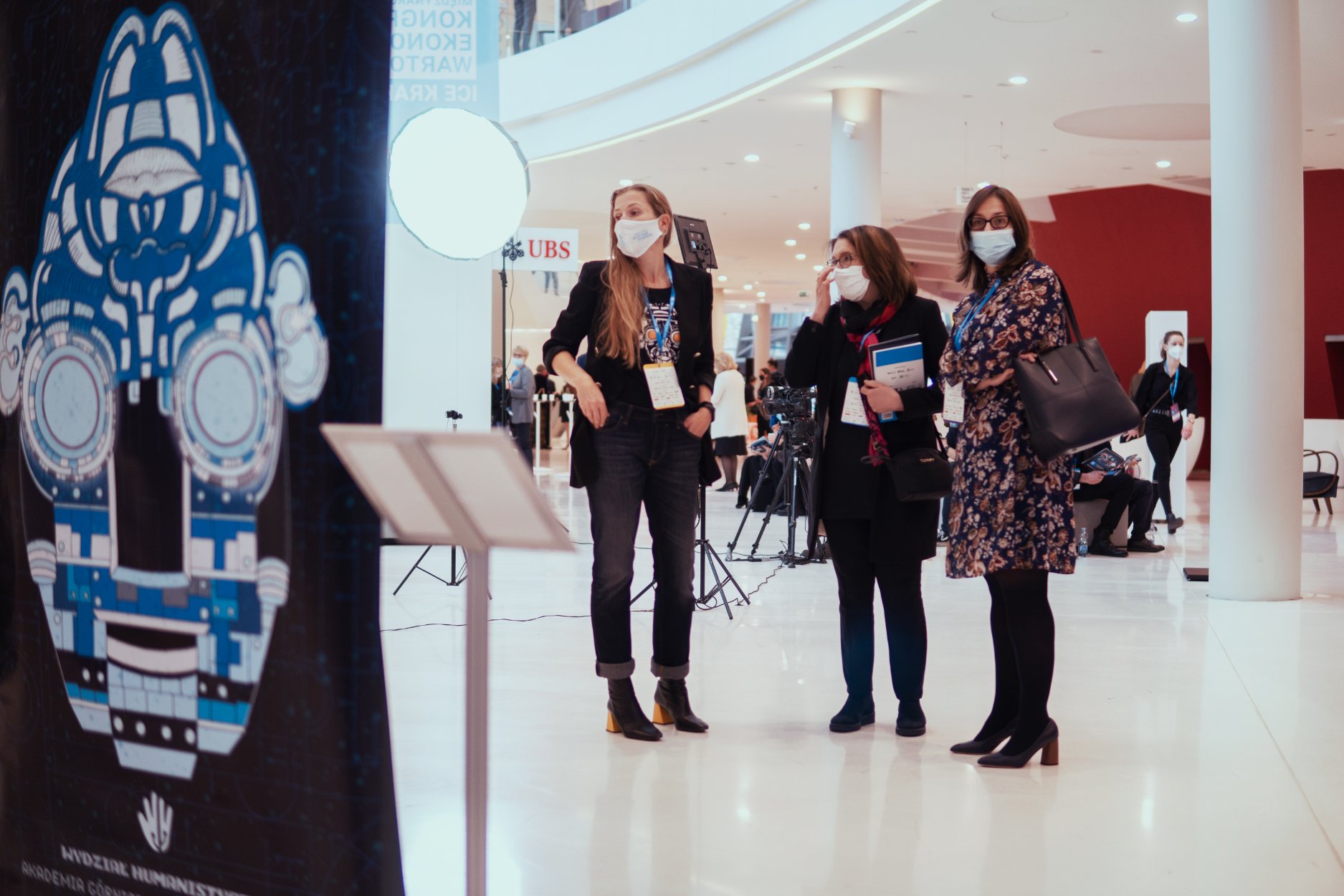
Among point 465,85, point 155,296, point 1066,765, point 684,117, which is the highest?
point 684,117

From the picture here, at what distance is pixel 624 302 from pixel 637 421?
0.33m

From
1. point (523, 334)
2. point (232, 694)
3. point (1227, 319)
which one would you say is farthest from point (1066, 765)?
point (523, 334)

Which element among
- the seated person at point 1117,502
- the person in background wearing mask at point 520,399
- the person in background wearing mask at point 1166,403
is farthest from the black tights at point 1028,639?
the person in background wearing mask at point 520,399

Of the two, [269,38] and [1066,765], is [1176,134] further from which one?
[269,38]

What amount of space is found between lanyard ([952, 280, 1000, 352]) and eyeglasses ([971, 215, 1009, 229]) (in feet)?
0.47

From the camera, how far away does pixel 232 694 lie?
1872 millimetres

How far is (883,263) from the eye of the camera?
3.38 m

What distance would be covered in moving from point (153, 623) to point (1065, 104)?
1048cm

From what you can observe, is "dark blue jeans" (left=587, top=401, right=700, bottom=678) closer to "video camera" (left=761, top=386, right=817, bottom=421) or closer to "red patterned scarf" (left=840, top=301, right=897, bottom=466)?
"red patterned scarf" (left=840, top=301, right=897, bottom=466)

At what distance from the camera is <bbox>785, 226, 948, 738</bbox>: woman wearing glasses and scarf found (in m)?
3.33

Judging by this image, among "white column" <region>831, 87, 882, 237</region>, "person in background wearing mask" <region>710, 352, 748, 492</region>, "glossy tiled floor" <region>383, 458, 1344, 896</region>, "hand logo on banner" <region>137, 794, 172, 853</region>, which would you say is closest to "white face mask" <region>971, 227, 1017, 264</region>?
"glossy tiled floor" <region>383, 458, 1344, 896</region>

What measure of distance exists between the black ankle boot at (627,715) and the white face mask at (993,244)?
1.51m

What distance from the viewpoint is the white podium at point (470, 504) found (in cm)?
153

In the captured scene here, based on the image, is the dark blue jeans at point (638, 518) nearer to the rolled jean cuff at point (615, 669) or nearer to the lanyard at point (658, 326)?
the rolled jean cuff at point (615, 669)
